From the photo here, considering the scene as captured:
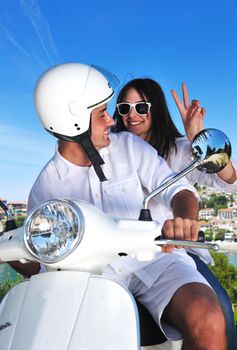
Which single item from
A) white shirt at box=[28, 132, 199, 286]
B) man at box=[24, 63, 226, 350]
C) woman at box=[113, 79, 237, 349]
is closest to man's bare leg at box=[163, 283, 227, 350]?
man at box=[24, 63, 226, 350]

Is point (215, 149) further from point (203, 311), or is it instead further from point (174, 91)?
point (174, 91)

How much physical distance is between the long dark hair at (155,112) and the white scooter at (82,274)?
1.55m

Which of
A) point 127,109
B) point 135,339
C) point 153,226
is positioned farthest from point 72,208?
point 127,109

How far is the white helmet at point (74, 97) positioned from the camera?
1619mm

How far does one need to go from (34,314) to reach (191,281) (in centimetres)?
52

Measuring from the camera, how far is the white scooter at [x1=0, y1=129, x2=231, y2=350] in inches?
46.3

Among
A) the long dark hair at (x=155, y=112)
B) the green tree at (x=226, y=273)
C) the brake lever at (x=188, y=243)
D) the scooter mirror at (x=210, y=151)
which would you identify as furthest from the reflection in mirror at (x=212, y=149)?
the green tree at (x=226, y=273)

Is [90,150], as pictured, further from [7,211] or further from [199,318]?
[199,318]

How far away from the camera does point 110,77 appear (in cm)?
171

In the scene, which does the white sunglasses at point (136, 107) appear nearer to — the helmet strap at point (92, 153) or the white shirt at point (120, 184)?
the white shirt at point (120, 184)

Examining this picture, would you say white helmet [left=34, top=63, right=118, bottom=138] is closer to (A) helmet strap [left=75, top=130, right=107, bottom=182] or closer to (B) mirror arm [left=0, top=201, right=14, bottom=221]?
(A) helmet strap [left=75, top=130, right=107, bottom=182]

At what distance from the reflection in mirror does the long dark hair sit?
1533 mm

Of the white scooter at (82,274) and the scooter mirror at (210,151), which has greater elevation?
the scooter mirror at (210,151)

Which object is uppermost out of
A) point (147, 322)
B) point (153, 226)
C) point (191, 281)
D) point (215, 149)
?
point (215, 149)
